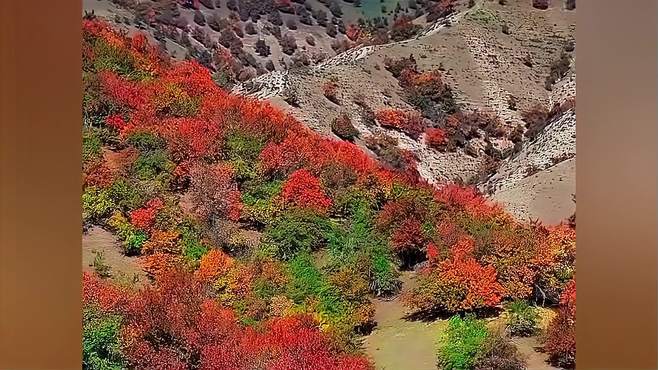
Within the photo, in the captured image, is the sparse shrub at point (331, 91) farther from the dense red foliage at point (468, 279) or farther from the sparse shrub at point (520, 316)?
the sparse shrub at point (520, 316)

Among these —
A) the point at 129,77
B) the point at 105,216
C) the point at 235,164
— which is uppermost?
the point at 129,77

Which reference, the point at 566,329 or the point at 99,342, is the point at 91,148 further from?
the point at 566,329

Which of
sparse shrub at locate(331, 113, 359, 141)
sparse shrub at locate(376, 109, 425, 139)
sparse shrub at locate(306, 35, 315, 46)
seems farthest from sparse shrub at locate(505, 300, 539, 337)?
sparse shrub at locate(306, 35, 315, 46)

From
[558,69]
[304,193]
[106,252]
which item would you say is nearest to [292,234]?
[304,193]

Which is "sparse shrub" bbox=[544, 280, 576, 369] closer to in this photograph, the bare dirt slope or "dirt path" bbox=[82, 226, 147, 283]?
the bare dirt slope
